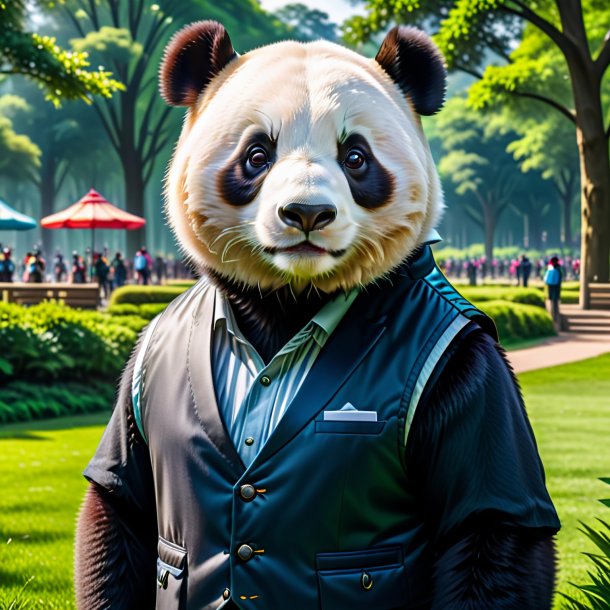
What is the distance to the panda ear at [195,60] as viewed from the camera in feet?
7.80

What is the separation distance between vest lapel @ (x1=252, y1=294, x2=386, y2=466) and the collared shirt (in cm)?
2

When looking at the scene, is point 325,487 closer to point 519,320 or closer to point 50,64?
point 50,64

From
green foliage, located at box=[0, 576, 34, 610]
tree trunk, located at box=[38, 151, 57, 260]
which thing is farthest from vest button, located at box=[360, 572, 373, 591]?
tree trunk, located at box=[38, 151, 57, 260]

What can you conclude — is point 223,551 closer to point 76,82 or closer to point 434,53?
point 434,53

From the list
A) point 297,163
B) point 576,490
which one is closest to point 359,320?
point 297,163

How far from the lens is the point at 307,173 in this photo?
2016 mm

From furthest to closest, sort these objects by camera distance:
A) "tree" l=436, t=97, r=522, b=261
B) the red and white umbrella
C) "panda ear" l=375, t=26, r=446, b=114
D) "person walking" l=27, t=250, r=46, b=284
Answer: "tree" l=436, t=97, r=522, b=261 < "person walking" l=27, t=250, r=46, b=284 < the red and white umbrella < "panda ear" l=375, t=26, r=446, b=114

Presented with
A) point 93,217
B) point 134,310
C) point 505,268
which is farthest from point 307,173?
point 505,268

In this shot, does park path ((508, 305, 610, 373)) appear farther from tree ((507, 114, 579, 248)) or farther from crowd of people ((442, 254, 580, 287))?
tree ((507, 114, 579, 248))

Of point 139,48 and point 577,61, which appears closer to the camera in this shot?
point 577,61

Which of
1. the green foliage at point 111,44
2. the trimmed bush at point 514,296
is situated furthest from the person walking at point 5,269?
the trimmed bush at point 514,296

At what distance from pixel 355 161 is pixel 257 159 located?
206 mm

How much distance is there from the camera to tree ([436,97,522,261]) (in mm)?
50469

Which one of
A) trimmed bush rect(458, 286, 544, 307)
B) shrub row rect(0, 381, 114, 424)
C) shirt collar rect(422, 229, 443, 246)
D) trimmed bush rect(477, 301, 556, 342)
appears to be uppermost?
shirt collar rect(422, 229, 443, 246)
